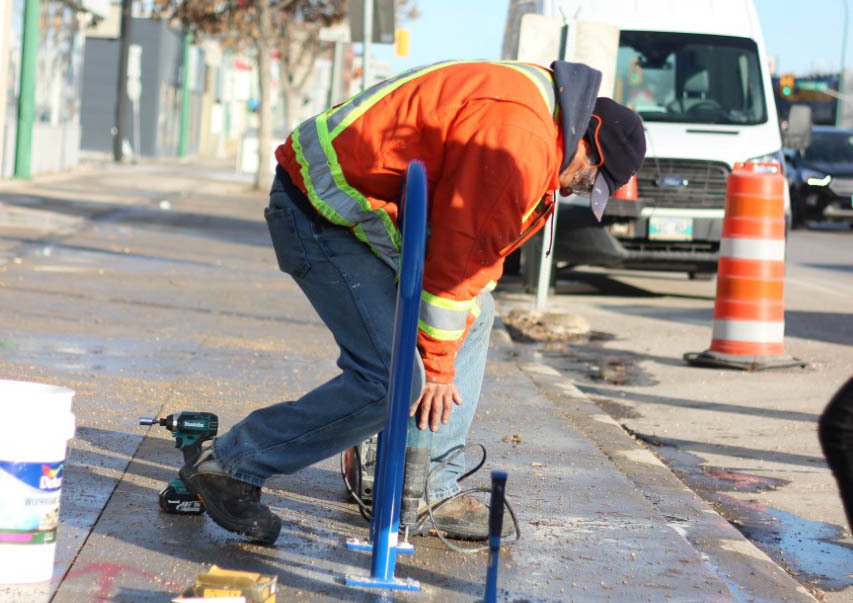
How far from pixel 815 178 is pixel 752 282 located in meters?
17.3

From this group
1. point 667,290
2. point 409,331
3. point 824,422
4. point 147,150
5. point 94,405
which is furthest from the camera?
point 147,150

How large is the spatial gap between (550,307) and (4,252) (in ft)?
16.4

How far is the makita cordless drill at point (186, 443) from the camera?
4.53 meters

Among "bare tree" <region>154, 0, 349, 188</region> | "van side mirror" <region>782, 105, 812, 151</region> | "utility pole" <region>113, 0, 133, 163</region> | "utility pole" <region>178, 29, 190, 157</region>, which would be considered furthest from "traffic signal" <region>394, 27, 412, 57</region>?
"utility pole" <region>178, 29, 190, 157</region>

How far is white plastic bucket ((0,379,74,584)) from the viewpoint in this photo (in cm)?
359

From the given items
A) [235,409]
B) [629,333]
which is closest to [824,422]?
[235,409]

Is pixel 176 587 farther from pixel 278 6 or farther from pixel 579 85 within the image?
pixel 278 6

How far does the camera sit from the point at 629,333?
1086 centimetres

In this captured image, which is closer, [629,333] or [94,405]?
[94,405]

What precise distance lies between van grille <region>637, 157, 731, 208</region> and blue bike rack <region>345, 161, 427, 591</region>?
879 cm

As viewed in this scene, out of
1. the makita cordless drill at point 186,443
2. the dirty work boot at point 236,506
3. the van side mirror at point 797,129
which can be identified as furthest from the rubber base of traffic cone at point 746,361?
the dirty work boot at point 236,506

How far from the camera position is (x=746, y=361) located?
30.1ft

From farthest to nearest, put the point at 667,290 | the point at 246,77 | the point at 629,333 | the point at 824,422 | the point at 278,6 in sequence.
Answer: the point at 246,77
the point at 278,6
the point at 667,290
the point at 629,333
the point at 824,422

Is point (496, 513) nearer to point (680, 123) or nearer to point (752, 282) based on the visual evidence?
point (752, 282)
